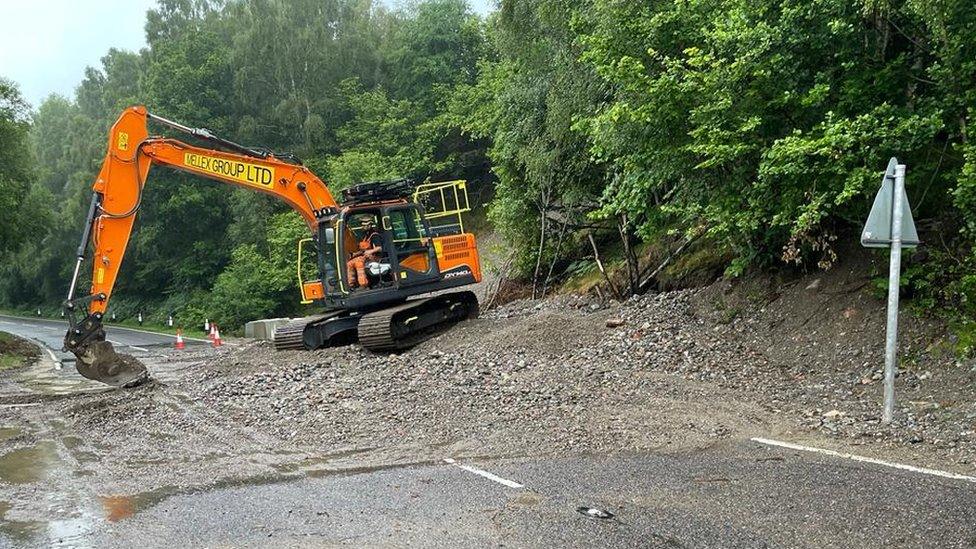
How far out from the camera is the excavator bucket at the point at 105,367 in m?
11.6

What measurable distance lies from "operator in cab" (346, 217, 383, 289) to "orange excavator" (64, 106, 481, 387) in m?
0.02

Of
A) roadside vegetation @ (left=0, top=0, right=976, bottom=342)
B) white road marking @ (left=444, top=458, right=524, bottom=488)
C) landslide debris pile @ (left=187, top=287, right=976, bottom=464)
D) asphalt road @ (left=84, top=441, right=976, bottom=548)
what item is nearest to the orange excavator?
landslide debris pile @ (left=187, top=287, right=976, bottom=464)

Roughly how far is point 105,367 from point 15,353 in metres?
11.6

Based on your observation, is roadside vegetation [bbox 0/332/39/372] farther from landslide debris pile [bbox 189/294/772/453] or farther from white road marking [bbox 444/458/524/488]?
white road marking [bbox 444/458/524/488]

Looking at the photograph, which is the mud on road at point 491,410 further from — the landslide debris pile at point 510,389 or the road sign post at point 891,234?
the road sign post at point 891,234

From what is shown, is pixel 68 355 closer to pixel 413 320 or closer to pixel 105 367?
pixel 105 367

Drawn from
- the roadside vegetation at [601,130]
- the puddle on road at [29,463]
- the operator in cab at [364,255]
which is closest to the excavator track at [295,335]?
the operator in cab at [364,255]

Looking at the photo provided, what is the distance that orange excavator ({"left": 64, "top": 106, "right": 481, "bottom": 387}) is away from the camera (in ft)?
42.2

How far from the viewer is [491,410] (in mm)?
8633

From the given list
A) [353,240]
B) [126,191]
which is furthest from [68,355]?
[353,240]

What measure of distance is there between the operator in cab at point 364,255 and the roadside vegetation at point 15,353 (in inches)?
372

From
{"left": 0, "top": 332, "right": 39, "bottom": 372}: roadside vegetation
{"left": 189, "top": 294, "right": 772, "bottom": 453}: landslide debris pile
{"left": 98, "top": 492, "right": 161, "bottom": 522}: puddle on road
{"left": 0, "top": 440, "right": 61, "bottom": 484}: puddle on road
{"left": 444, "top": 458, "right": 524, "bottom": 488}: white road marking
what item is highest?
{"left": 98, "top": 492, "right": 161, "bottom": 522}: puddle on road

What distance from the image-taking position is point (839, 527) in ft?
16.1

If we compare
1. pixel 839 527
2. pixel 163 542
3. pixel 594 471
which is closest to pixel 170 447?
pixel 163 542
